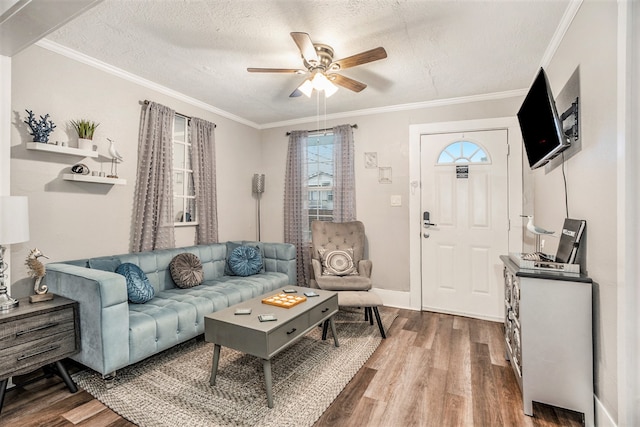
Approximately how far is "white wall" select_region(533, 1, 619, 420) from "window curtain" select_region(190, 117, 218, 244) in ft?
11.4

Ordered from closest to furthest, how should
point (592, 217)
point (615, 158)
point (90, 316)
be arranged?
1. point (615, 158)
2. point (592, 217)
3. point (90, 316)

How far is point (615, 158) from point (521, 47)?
1.45m

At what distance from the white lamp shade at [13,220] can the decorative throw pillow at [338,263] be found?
2.56 metres

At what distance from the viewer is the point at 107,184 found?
9.27 ft

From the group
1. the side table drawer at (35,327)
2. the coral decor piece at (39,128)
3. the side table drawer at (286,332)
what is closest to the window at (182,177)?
the coral decor piece at (39,128)

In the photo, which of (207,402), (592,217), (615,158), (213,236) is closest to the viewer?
(615,158)

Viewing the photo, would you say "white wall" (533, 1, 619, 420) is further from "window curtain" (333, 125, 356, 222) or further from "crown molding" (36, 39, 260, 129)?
"crown molding" (36, 39, 260, 129)

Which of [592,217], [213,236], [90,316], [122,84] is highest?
[122,84]

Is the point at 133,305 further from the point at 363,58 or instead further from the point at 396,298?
the point at 396,298

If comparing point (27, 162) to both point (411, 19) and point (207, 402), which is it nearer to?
point (207, 402)

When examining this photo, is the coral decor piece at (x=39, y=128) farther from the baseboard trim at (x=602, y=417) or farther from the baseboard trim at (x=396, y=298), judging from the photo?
the baseboard trim at (x=602, y=417)

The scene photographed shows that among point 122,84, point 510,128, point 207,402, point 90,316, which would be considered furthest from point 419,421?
point 122,84

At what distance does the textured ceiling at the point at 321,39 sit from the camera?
2000 mm

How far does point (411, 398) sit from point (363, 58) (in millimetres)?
2273
